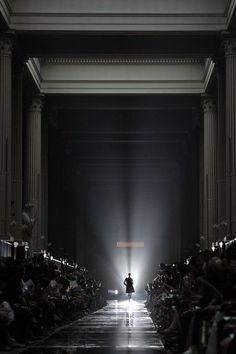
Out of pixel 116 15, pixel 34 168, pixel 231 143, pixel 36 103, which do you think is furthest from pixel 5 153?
pixel 36 103

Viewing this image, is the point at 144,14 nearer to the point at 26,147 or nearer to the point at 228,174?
the point at 228,174

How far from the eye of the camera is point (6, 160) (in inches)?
1405

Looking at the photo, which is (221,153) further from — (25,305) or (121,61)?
(25,305)

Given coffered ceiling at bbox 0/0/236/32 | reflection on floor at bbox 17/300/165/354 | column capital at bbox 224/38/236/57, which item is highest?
coffered ceiling at bbox 0/0/236/32

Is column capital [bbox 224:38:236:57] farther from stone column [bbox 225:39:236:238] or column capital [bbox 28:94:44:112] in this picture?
column capital [bbox 28:94:44:112]

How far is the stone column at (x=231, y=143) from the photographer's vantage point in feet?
118

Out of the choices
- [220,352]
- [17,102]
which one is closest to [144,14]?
[17,102]

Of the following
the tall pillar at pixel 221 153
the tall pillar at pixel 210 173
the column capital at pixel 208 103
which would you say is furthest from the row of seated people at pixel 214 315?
the column capital at pixel 208 103

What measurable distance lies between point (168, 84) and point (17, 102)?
35.5 ft

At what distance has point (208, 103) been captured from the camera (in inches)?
1949

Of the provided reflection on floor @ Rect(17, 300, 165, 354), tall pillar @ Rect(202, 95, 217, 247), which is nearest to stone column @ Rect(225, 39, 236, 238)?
tall pillar @ Rect(202, 95, 217, 247)

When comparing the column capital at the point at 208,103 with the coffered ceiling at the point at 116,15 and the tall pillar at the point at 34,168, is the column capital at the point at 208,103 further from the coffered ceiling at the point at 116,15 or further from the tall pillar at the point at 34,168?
the coffered ceiling at the point at 116,15

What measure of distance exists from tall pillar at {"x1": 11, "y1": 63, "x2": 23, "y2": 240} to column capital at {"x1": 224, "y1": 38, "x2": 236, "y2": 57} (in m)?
9.01

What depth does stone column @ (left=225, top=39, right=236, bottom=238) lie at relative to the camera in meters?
36.0
